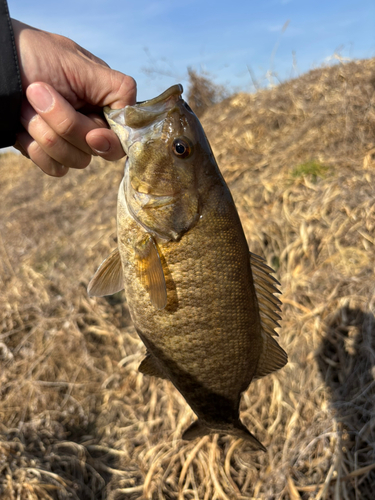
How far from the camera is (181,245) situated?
1.61m

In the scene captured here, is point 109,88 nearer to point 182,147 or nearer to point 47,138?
point 47,138

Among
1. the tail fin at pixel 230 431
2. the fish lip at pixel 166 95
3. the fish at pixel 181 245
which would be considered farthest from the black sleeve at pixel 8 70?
the tail fin at pixel 230 431

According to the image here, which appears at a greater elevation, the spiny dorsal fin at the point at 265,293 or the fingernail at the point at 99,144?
the fingernail at the point at 99,144

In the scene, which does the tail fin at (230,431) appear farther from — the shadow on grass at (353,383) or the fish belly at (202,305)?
the shadow on grass at (353,383)

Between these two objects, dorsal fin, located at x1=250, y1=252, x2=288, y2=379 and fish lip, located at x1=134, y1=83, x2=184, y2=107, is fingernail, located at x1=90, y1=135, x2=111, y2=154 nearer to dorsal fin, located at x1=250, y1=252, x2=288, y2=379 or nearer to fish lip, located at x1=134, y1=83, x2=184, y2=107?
fish lip, located at x1=134, y1=83, x2=184, y2=107

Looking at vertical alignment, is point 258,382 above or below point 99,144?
below

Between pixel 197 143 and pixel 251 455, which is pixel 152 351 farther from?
pixel 251 455

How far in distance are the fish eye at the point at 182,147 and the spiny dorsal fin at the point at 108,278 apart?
54cm

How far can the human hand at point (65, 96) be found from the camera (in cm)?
165

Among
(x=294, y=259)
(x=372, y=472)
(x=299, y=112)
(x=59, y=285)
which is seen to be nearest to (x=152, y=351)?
(x=372, y=472)

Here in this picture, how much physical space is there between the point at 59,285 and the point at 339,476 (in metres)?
4.04

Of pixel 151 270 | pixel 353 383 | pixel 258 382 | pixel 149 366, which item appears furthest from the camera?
pixel 258 382

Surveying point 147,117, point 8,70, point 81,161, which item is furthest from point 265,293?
point 8,70

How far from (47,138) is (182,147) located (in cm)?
66
